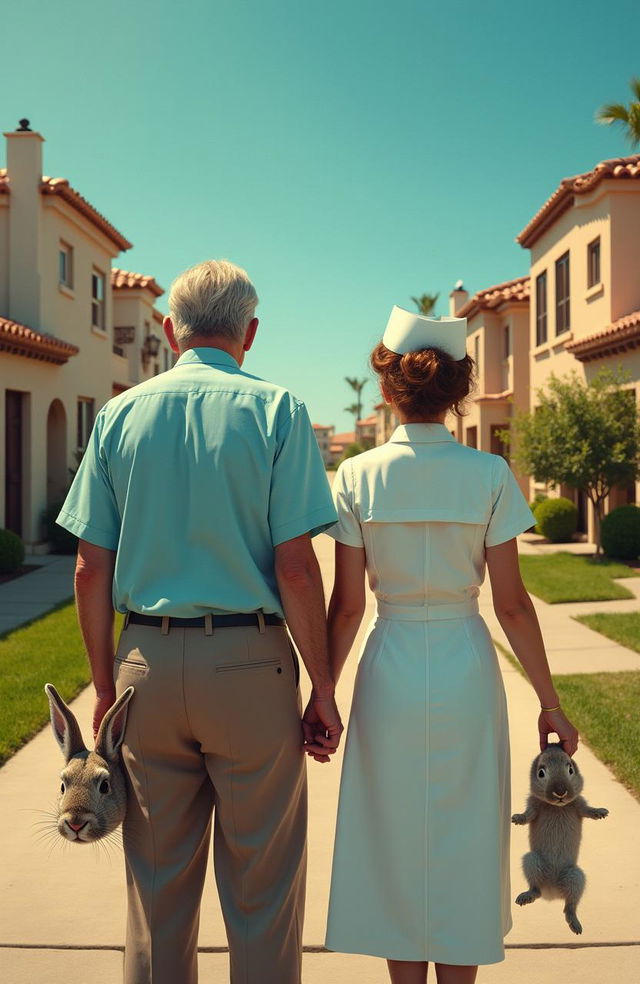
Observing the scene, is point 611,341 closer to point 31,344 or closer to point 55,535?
point 31,344

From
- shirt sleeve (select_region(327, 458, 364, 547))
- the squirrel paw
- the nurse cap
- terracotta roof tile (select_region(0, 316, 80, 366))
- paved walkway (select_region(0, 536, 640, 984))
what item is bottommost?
paved walkway (select_region(0, 536, 640, 984))

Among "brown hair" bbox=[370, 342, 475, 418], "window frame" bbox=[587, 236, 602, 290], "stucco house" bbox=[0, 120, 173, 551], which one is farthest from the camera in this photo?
"window frame" bbox=[587, 236, 602, 290]

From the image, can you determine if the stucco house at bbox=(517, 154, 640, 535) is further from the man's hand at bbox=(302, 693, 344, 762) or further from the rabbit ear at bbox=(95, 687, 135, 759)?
the rabbit ear at bbox=(95, 687, 135, 759)

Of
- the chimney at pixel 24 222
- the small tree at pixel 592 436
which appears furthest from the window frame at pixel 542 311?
the chimney at pixel 24 222

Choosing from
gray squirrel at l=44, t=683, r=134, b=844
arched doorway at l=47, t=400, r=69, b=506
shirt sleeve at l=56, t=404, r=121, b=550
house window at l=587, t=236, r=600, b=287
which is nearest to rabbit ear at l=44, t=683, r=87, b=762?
gray squirrel at l=44, t=683, r=134, b=844

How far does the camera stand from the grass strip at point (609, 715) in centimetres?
508

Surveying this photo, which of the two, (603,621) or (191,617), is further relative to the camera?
(603,621)

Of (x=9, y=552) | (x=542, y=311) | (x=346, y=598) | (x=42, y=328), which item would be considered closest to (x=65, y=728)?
(x=346, y=598)

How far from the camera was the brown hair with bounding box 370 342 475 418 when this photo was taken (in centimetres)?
275

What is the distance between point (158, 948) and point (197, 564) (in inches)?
43.3

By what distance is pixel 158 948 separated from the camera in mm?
2523

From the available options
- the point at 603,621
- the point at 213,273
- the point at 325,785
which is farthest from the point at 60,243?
the point at 213,273

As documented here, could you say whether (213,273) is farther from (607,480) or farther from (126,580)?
(607,480)

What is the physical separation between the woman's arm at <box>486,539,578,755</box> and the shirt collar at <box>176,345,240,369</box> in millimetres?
983
